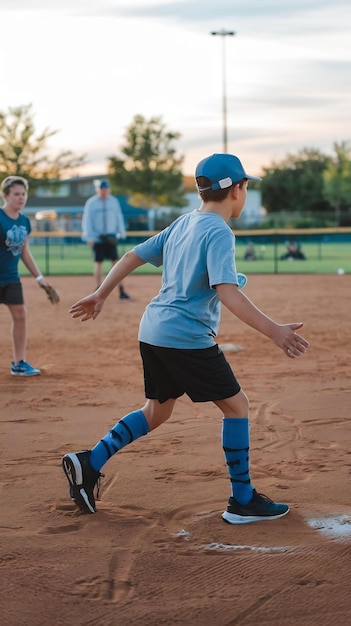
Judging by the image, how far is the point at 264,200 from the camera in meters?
86.2

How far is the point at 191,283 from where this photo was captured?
170 inches

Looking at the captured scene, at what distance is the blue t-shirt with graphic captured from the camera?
8375 mm

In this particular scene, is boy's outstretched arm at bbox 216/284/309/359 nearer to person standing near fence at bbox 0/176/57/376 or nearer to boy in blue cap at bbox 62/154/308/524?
boy in blue cap at bbox 62/154/308/524

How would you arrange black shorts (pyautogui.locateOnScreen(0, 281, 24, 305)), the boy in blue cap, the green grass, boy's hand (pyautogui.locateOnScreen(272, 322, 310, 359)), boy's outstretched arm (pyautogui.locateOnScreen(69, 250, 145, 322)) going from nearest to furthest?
boy's hand (pyautogui.locateOnScreen(272, 322, 310, 359)), the boy in blue cap, boy's outstretched arm (pyautogui.locateOnScreen(69, 250, 145, 322)), black shorts (pyautogui.locateOnScreen(0, 281, 24, 305)), the green grass

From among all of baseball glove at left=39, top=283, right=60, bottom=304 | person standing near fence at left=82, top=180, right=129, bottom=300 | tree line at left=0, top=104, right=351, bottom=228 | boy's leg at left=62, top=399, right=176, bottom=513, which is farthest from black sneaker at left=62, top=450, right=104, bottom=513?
tree line at left=0, top=104, right=351, bottom=228

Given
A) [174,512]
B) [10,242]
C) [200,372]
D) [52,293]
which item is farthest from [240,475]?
[52,293]

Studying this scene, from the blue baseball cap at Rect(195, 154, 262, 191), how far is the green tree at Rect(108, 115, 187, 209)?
204 feet

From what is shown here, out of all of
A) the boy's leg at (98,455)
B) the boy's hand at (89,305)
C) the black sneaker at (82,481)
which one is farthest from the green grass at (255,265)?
the black sneaker at (82,481)

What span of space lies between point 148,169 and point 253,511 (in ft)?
209

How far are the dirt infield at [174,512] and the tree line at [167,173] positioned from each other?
46300 mm

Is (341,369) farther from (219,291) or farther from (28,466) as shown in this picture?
(219,291)

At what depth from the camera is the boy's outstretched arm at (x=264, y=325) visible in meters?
4.07

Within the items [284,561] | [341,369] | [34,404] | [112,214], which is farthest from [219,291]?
[112,214]

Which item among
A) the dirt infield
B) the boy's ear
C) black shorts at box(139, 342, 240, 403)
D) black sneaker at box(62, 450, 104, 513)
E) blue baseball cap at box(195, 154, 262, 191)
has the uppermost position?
blue baseball cap at box(195, 154, 262, 191)
